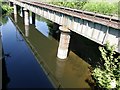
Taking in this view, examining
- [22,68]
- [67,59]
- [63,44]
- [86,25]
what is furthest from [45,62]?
[86,25]

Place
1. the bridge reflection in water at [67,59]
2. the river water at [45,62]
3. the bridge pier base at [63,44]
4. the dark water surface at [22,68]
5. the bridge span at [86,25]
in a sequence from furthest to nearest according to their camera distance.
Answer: the bridge pier base at [63,44]
the bridge reflection in water at [67,59]
the river water at [45,62]
the dark water surface at [22,68]
the bridge span at [86,25]

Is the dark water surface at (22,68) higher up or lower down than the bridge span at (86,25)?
lower down

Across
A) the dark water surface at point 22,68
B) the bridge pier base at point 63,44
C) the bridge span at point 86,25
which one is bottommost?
the dark water surface at point 22,68

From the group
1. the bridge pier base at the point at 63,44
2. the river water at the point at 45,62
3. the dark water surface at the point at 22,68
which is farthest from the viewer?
the bridge pier base at the point at 63,44

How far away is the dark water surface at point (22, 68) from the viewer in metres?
27.5

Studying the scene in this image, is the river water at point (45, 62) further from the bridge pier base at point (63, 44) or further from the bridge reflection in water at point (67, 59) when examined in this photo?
the bridge pier base at point (63, 44)

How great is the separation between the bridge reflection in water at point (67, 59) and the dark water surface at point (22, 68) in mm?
1206

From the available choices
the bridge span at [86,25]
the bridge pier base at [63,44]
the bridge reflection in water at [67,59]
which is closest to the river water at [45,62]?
the bridge reflection in water at [67,59]

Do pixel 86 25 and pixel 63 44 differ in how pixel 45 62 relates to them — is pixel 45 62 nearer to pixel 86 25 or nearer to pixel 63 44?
pixel 63 44

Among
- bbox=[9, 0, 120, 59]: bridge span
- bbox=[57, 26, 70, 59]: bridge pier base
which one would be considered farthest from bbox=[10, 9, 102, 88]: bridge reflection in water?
bbox=[9, 0, 120, 59]: bridge span

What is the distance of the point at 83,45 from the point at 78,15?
14821 mm

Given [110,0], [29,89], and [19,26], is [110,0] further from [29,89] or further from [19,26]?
[29,89]

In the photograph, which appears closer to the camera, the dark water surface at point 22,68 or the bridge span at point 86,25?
the bridge span at point 86,25

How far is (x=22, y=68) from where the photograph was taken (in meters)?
32.5
